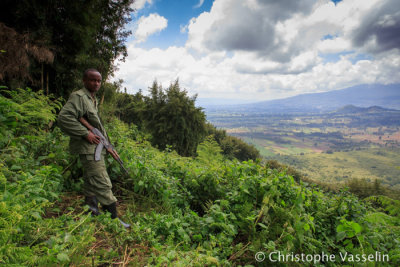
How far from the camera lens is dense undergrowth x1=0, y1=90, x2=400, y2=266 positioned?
1.74m

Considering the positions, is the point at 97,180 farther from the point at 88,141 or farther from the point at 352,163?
the point at 352,163

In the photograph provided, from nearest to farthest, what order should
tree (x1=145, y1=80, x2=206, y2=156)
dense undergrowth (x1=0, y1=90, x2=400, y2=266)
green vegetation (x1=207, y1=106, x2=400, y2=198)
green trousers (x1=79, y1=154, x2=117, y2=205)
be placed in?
1. dense undergrowth (x1=0, y1=90, x2=400, y2=266)
2. green trousers (x1=79, y1=154, x2=117, y2=205)
3. tree (x1=145, y1=80, x2=206, y2=156)
4. green vegetation (x1=207, y1=106, x2=400, y2=198)

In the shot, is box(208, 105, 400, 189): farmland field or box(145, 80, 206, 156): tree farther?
box(208, 105, 400, 189): farmland field

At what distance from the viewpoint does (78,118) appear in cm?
271

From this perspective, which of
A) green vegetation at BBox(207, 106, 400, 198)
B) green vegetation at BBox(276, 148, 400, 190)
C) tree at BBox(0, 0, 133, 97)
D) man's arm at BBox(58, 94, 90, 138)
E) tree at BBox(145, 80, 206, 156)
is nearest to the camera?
man's arm at BBox(58, 94, 90, 138)

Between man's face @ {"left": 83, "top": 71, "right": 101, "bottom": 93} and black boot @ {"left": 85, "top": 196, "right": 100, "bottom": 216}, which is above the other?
man's face @ {"left": 83, "top": 71, "right": 101, "bottom": 93}

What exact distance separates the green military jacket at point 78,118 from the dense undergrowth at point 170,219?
484 millimetres

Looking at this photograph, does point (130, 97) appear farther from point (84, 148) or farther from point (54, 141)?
point (84, 148)

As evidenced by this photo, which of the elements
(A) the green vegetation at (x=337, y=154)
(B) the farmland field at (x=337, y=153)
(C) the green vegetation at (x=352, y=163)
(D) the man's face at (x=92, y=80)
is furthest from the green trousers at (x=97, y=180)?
(C) the green vegetation at (x=352, y=163)

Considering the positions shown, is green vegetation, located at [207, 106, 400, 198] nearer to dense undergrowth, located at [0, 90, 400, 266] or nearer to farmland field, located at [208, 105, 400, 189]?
farmland field, located at [208, 105, 400, 189]

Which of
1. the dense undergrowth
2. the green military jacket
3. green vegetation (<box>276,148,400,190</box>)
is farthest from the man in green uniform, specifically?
green vegetation (<box>276,148,400,190</box>)

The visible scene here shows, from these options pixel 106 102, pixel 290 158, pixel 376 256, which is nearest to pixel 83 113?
pixel 376 256

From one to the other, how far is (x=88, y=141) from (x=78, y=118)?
0.36m

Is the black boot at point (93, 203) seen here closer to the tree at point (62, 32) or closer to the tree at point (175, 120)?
the tree at point (62, 32)
